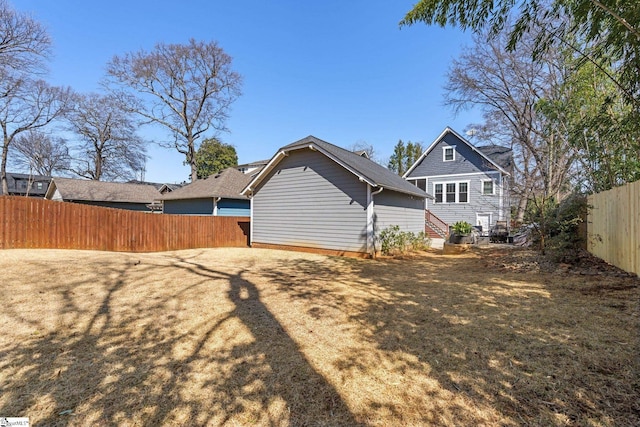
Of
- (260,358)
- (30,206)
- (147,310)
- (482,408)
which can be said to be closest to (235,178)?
(30,206)

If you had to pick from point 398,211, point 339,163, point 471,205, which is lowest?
point 398,211

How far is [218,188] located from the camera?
17562mm

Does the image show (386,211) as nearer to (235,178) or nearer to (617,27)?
(617,27)

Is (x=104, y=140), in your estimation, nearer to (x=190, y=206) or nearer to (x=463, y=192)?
(x=190, y=206)

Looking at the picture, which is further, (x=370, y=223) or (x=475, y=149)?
(x=475, y=149)

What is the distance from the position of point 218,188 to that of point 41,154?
28.7 m

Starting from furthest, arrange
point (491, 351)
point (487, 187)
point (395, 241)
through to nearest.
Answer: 1. point (487, 187)
2. point (395, 241)
3. point (491, 351)

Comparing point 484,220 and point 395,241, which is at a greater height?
point 484,220

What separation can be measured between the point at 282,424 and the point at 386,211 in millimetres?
9677

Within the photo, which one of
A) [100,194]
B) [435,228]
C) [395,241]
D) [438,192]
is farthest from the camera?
[100,194]

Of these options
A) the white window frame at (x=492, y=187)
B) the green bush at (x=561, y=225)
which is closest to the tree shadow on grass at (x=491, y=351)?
the green bush at (x=561, y=225)

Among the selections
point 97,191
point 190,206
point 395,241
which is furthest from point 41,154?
point 395,241

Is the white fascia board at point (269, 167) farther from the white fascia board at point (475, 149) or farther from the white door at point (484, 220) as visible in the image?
the white door at point (484, 220)

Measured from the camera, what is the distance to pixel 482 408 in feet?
7.11
